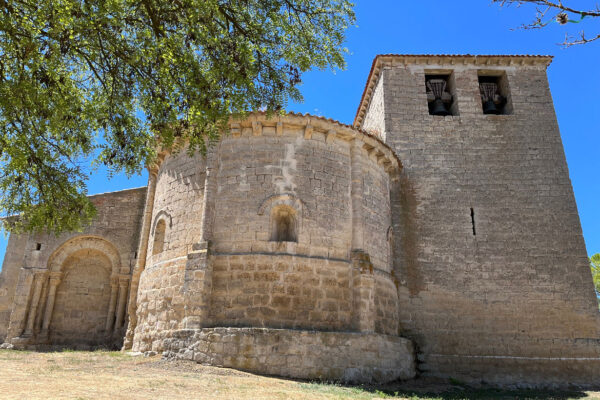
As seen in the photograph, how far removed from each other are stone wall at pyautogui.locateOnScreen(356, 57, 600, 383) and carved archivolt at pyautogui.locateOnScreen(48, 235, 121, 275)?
802cm

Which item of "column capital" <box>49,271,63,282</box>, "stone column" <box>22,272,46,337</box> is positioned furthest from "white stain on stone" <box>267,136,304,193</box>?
"stone column" <box>22,272,46,337</box>

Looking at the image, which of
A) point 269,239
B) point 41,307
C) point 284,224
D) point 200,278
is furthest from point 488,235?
point 41,307

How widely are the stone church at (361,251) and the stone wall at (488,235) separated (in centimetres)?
5

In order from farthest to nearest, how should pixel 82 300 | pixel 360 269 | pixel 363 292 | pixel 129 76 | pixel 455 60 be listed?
pixel 455 60 < pixel 82 300 < pixel 360 269 < pixel 363 292 < pixel 129 76

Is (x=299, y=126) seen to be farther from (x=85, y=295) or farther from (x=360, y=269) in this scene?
(x=85, y=295)

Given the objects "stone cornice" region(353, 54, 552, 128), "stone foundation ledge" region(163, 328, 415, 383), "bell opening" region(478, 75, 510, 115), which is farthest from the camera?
"stone cornice" region(353, 54, 552, 128)

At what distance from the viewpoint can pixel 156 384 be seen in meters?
6.50

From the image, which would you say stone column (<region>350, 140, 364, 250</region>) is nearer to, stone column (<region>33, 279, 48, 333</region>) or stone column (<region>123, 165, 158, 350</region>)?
stone column (<region>123, 165, 158, 350</region>)

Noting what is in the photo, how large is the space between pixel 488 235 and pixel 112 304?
10.6 m

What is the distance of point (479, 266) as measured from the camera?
12375 mm

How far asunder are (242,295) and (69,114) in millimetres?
5060

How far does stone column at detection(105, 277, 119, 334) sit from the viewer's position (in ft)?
42.2

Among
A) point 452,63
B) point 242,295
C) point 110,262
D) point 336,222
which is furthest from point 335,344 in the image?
point 452,63

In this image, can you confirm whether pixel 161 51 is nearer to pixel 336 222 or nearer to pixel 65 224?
pixel 65 224
